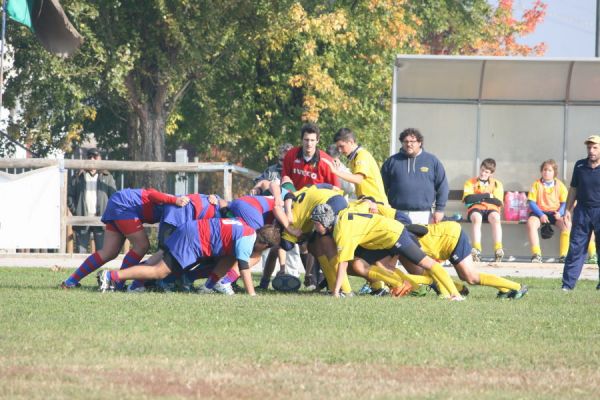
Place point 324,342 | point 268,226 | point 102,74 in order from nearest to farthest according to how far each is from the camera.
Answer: point 324,342 < point 268,226 < point 102,74

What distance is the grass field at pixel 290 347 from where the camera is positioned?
25.4ft

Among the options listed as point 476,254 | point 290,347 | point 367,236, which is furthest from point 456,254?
point 476,254

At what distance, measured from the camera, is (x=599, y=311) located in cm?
1264

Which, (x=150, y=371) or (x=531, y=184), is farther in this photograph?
(x=531, y=184)

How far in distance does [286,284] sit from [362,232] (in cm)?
180

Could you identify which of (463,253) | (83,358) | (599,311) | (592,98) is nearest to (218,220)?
(463,253)

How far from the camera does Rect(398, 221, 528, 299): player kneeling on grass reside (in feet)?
45.7

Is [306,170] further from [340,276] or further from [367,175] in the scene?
[340,276]

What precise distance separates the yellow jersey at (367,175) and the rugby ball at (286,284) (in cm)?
124

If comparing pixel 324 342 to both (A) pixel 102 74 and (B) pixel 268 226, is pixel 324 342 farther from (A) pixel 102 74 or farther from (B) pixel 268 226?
(A) pixel 102 74

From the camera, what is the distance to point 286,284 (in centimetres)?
1491

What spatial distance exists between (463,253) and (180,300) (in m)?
3.12

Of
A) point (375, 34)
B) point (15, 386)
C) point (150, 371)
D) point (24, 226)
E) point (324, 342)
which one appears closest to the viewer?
point (15, 386)

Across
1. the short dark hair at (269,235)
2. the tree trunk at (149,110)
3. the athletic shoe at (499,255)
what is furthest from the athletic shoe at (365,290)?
the tree trunk at (149,110)
